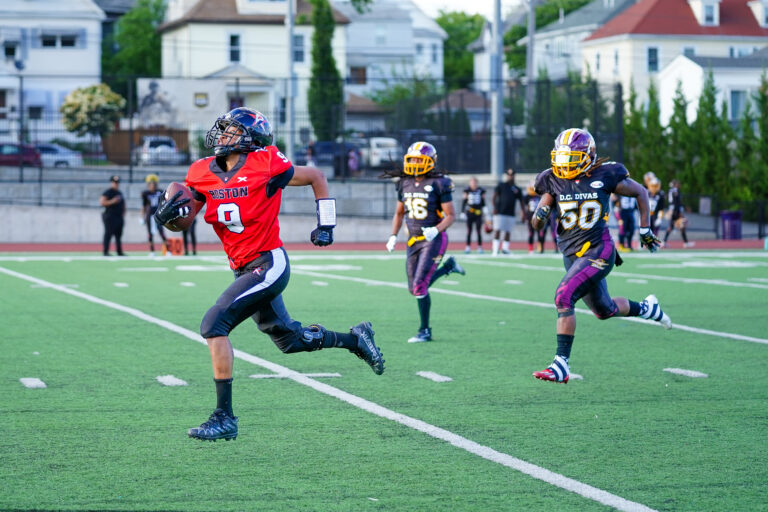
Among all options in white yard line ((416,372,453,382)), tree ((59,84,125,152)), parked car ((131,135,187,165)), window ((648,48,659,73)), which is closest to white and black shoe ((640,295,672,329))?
white yard line ((416,372,453,382))

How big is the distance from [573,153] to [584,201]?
1.23 ft

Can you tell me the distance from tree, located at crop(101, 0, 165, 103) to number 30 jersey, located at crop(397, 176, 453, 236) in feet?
200

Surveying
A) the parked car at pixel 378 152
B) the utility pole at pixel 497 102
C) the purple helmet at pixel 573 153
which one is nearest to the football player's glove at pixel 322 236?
the purple helmet at pixel 573 153

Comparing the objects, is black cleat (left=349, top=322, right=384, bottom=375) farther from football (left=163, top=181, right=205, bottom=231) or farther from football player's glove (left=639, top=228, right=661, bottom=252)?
football player's glove (left=639, top=228, right=661, bottom=252)

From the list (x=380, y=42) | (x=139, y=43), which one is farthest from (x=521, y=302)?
(x=380, y=42)

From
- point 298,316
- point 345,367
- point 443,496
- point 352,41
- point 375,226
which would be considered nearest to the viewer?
point 443,496

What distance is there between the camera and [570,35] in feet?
271

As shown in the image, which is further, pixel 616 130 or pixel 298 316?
pixel 616 130

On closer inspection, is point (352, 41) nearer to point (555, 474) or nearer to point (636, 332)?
point (636, 332)

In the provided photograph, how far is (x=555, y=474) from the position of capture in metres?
6.00

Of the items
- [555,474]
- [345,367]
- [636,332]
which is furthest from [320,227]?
[636,332]

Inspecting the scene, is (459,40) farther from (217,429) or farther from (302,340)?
(217,429)

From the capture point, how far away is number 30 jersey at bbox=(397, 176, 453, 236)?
39.2 ft

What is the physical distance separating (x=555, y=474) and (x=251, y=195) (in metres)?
2.28
